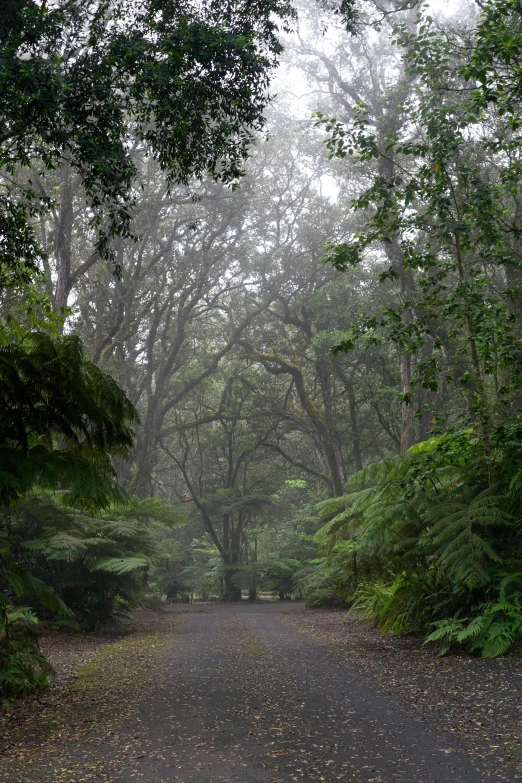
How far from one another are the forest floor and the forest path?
0.04 feet

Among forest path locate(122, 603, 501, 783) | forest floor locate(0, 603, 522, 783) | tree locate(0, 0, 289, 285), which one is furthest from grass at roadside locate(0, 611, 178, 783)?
tree locate(0, 0, 289, 285)

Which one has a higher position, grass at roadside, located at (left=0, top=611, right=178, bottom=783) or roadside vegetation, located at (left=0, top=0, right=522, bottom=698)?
roadside vegetation, located at (left=0, top=0, right=522, bottom=698)

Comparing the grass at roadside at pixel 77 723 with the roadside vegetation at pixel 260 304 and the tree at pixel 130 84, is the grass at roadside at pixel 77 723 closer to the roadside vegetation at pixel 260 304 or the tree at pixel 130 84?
the roadside vegetation at pixel 260 304

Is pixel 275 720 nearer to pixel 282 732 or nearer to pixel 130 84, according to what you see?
pixel 282 732

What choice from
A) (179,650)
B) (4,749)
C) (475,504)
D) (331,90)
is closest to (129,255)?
(331,90)

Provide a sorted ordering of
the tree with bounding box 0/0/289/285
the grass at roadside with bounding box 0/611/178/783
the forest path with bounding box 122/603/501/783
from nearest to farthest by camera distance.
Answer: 1. the forest path with bounding box 122/603/501/783
2. the grass at roadside with bounding box 0/611/178/783
3. the tree with bounding box 0/0/289/285

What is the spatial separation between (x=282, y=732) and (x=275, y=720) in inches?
14.2

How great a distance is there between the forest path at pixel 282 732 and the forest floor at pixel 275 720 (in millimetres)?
12

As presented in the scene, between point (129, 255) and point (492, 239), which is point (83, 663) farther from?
point (129, 255)

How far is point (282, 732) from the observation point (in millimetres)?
4656

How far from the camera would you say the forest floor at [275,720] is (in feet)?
12.8

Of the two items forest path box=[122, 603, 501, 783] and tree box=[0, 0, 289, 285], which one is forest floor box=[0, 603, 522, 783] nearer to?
forest path box=[122, 603, 501, 783]

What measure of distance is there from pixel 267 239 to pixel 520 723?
25.2 meters

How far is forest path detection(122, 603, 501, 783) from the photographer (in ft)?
12.5
